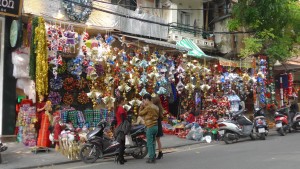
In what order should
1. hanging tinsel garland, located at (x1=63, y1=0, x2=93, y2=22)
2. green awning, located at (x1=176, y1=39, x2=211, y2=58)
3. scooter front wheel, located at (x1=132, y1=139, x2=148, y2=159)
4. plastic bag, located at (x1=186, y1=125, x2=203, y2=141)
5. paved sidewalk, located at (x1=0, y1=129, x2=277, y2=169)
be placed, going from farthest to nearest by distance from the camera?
green awning, located at (x1=176, y1=39, x2=211, y2=58)
plastic bag, located at (x1=186, y1=125, x2=203, y2=141)
hanging tinsel garland, located at (x1=63, y1=0, x2=93, y2=22)
scooter front wheel, located at (x1=132, y1=139, x2=148, y2=159)
paved sidewalk, located at (x1=0, y1=129, x2=277, y2=169)

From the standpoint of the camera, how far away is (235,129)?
40.2 feet

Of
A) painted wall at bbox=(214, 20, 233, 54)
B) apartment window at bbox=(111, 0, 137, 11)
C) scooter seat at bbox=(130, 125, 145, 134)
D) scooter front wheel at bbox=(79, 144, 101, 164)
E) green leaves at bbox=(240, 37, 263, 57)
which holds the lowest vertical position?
scooter front wheel at bbox=(79, 144, 101, 164)

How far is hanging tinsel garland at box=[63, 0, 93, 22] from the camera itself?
12406 millimetres

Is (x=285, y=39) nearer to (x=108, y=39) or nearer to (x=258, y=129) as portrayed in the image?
(x=258, y=129)

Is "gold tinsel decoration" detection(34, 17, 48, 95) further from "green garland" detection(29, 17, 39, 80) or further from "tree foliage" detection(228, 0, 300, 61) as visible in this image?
"tree foliage" detection(228, 0, 300, 61)

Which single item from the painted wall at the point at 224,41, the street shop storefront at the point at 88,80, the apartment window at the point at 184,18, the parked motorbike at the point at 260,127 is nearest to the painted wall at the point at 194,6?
the apartment window at the point at 184,18

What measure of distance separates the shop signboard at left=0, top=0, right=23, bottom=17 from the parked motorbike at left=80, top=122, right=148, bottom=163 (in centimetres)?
437

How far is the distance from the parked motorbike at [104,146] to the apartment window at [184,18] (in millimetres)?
10052

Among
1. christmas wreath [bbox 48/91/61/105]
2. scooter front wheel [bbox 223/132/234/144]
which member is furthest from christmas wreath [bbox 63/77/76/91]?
scooter front wheel [bbox 223/132/234/144]

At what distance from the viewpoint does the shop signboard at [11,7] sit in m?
10.2

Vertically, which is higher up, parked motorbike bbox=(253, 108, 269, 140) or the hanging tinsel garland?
the hanging tinsel garland

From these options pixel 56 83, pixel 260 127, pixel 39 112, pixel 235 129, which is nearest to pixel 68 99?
pixel 56 83

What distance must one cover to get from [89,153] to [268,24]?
11.9 m

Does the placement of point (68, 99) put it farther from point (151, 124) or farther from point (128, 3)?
point (128, 3)
